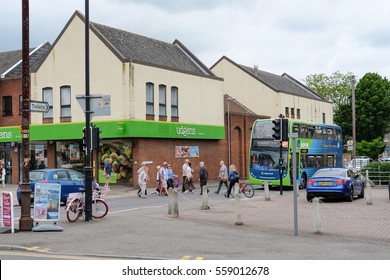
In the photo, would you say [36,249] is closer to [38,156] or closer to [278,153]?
[278,153]

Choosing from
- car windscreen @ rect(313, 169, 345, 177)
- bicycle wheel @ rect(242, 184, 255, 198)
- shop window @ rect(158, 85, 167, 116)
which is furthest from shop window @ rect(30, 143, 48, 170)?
car windscreen @ rect(313, 169, 345, 177)

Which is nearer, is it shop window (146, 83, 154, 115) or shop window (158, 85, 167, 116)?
shop window (146, 83, 154, 115)

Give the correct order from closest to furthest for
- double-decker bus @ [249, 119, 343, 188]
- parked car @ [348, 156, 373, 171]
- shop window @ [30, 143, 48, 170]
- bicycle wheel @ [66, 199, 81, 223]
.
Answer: bicycle wheel @ [66, 199, 81, 223], double-decker bus @ [249, 119, 343, 188], shop window @ [30, 143, 48, 170], parked car @ [348, 156, 373, 171]

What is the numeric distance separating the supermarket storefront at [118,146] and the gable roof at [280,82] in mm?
15712

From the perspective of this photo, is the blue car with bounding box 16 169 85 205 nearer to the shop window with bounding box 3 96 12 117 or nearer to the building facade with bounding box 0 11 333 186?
the building facade with bounding box 0 11 333 186

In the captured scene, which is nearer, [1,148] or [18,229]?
[18,229]

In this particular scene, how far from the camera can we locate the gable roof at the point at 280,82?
Answer: 189 ft

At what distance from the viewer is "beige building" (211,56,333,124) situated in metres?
56.2

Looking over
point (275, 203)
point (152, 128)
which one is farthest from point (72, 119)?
point (275, 203)

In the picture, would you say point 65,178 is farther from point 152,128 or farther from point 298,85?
point 298,85

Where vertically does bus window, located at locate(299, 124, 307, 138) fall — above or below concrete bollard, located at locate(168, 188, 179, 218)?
above

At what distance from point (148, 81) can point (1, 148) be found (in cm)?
1287

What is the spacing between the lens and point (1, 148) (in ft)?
137
